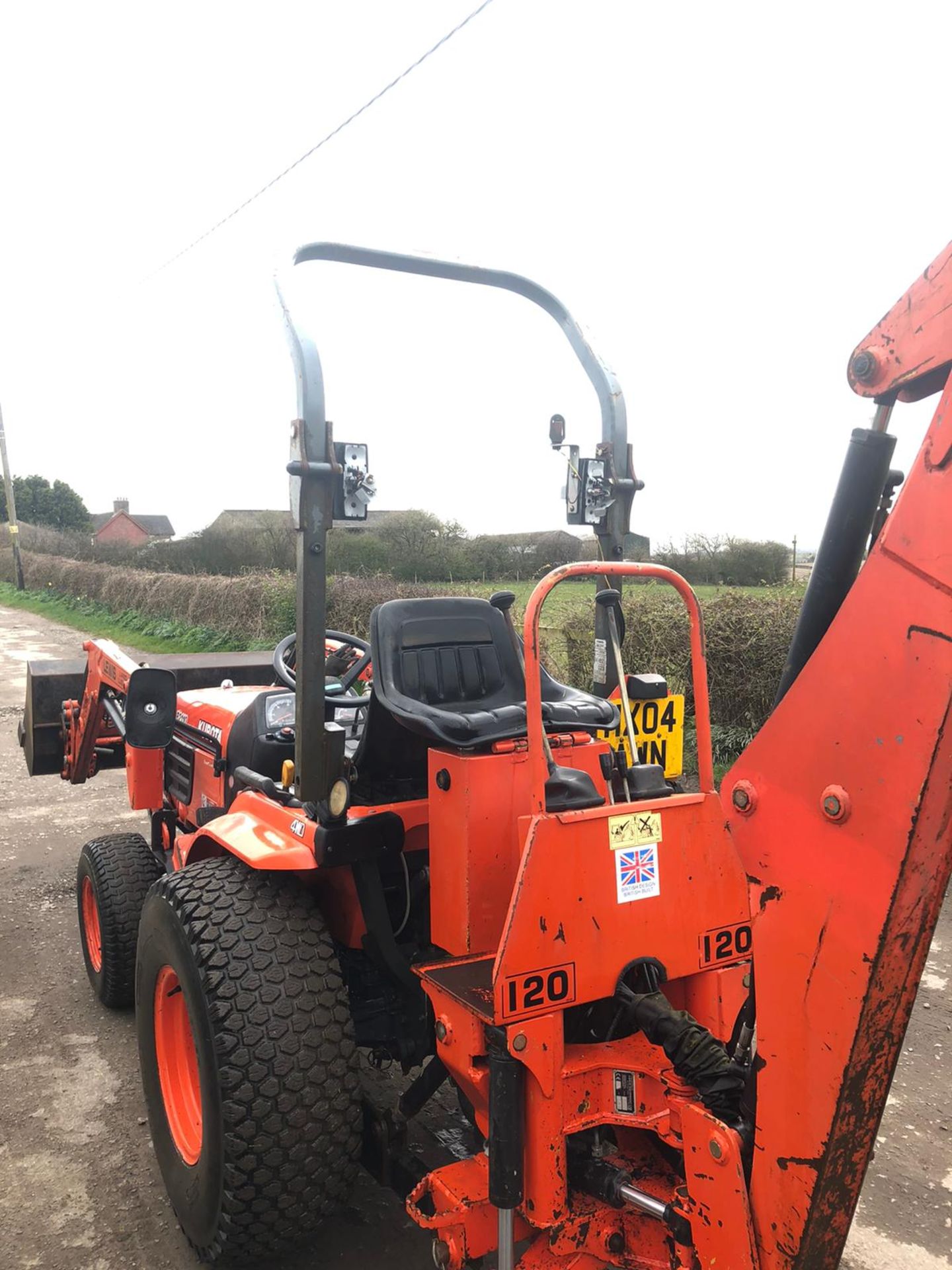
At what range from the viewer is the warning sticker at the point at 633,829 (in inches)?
85.7

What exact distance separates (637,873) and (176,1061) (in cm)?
171

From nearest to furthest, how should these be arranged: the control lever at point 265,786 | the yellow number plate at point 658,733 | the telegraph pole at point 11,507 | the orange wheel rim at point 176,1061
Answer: the orange wheel rim at point 176,1061
the control lever at point 265,786
the yellow number plate at point 658,733
the telegraph pole at point 11,507

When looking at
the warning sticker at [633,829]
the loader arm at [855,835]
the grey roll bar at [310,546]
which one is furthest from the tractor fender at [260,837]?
the loader arm at [855,835]

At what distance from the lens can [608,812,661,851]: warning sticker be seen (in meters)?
2.18

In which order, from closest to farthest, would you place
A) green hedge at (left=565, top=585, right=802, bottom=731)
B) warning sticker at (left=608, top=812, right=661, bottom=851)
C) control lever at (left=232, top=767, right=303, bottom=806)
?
1. warning sticker at (left=608, top=812, right=661, bottom=851)
2. control lever at (left=232, top=767, right=303, bottom=806)
3. green hedge at (left=565, top=585, right=802, bottom=731)

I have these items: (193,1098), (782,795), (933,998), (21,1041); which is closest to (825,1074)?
(782,795)

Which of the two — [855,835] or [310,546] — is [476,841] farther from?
[855,835]

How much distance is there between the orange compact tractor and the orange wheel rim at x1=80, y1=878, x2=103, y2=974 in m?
1.13

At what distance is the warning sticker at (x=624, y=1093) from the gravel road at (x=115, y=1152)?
3.27 ft

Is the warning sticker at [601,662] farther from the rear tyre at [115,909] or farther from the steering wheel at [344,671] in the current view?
the rear tyre at [115,909]

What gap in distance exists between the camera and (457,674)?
2.97 metres

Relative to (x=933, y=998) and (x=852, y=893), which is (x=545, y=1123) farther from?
(x=933, y=998)

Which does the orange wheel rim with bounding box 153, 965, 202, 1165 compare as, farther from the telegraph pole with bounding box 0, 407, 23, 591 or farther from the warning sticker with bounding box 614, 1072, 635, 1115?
the telegraph pole with bounding box 0, 407, 23, 591

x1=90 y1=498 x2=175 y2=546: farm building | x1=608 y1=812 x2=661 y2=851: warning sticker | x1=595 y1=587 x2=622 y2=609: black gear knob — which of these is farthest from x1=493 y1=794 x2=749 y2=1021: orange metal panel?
x1=90 y1=498 x2=175 y2=546: farm building
